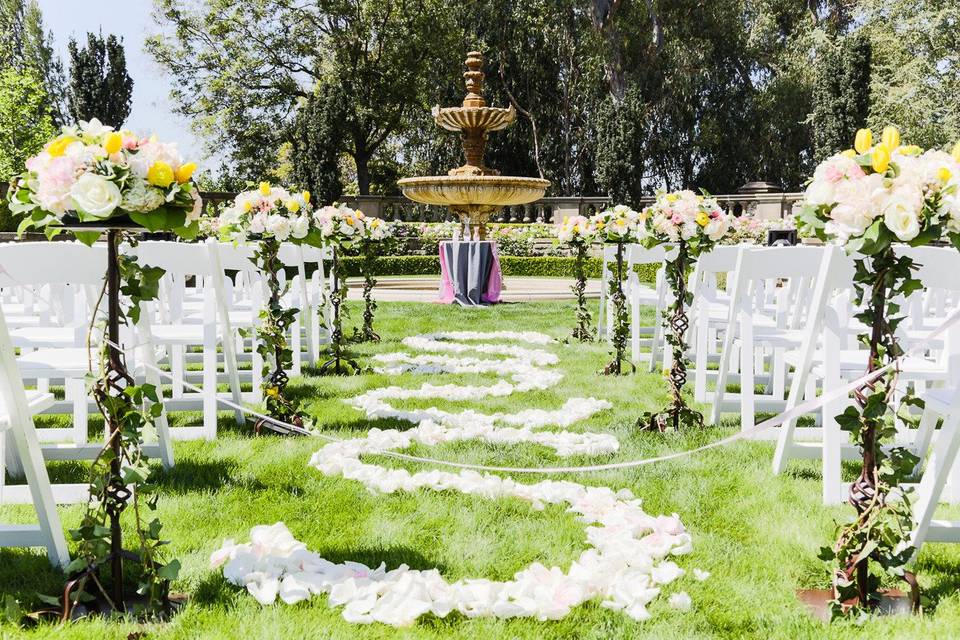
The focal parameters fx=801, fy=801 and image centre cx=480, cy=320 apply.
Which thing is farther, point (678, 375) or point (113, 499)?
point (678, 375)

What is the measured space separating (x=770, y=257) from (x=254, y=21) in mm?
29569

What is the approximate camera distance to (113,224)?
2531 mm

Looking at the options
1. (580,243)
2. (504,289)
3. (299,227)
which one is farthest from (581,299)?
(504,289)

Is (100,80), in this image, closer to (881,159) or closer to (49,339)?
(49,339)

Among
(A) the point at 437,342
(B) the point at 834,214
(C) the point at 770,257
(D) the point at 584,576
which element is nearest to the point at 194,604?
(D) the point at 584,576

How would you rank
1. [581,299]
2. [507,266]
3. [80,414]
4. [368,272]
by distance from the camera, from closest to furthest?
[80,414]
[581,299]
[368,272]
[507,266]

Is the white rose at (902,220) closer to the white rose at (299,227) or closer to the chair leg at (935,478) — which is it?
the chair leg at (935,478)

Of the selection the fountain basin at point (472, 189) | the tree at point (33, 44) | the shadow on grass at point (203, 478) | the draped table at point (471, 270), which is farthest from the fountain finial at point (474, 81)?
the tree at point (33, 44)

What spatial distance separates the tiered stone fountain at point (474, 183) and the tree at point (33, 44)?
33.3 metres

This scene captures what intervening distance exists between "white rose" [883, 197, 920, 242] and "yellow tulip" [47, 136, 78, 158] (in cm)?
255

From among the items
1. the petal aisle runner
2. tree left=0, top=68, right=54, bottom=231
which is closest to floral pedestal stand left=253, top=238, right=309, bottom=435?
the petal aisle runner

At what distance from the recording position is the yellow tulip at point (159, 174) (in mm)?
2473

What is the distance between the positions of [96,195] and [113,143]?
0.18 meters

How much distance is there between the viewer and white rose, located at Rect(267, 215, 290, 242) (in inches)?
196
